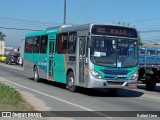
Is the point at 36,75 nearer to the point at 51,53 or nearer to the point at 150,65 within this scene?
the point at 51,53

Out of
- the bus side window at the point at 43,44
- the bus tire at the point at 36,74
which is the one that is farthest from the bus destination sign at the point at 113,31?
the bus tire at the point at 36,74

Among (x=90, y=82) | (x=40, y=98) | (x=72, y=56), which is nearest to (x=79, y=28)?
(x=72, y=56)

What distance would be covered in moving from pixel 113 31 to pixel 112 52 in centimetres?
99

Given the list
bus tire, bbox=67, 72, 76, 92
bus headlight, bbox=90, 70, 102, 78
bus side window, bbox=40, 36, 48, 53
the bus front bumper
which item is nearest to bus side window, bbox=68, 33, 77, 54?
bus tire, bbox=67, 72, 76, 92

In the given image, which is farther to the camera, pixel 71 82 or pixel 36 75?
pixel 36 75

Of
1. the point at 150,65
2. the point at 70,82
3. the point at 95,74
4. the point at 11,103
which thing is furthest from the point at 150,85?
the point at 11,103

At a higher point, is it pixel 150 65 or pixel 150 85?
pixel 150 65

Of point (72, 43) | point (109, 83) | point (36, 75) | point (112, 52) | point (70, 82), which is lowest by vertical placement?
point (36, 75)

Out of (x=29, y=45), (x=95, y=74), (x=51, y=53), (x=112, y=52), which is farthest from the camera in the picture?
(x=29, y=45)

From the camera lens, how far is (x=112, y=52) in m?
17.7

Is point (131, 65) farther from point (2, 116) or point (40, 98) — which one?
point (2, 116)

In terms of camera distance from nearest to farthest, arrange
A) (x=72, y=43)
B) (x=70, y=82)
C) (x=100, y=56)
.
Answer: (x=100, y=56) < (x=72, y=43) < (x=70, y=82)

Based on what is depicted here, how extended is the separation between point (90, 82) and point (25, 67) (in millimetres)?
11144

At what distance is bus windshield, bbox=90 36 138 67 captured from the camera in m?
17.5
